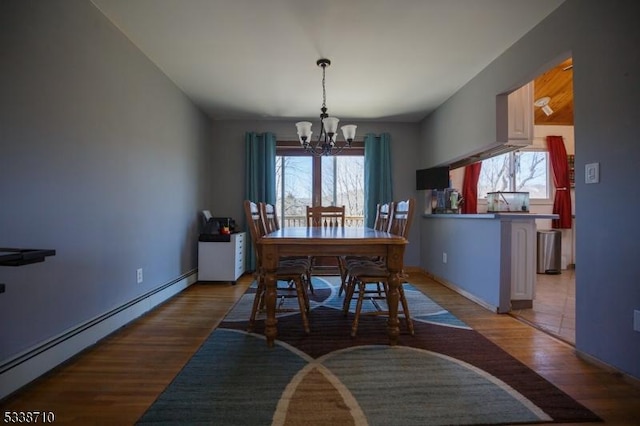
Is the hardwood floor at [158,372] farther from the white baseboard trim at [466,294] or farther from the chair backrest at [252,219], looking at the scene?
the chair backrest at [252,219]

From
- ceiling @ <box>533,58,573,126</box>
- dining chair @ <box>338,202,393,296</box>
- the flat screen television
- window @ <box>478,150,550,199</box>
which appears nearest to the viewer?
dining chair @ <box>338,202,393,296</box>

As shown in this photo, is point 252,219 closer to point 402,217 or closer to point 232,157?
point 402,217

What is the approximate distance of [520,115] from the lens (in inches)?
113

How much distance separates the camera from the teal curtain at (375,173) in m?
4.69

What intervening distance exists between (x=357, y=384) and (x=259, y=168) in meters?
3.61

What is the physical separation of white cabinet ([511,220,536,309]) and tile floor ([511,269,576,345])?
0.17m

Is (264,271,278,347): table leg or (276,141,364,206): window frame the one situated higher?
(276,141,364,206): window frame

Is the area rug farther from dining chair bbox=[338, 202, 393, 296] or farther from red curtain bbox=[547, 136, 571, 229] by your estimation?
red curtain bbox=[547, 136, 571, 229]

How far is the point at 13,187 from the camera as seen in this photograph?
1.55m

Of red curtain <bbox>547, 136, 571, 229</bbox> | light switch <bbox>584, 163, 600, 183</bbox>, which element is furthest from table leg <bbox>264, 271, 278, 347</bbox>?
red curtain <bbox>547, 136, 571, 229</bbox>

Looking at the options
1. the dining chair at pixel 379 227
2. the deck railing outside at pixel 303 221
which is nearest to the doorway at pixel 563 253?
the dining chair at pixel 379 227

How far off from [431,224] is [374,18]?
115 inches

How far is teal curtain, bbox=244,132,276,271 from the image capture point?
462 cm

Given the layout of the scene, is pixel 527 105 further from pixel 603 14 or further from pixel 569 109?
pixel 569 109
